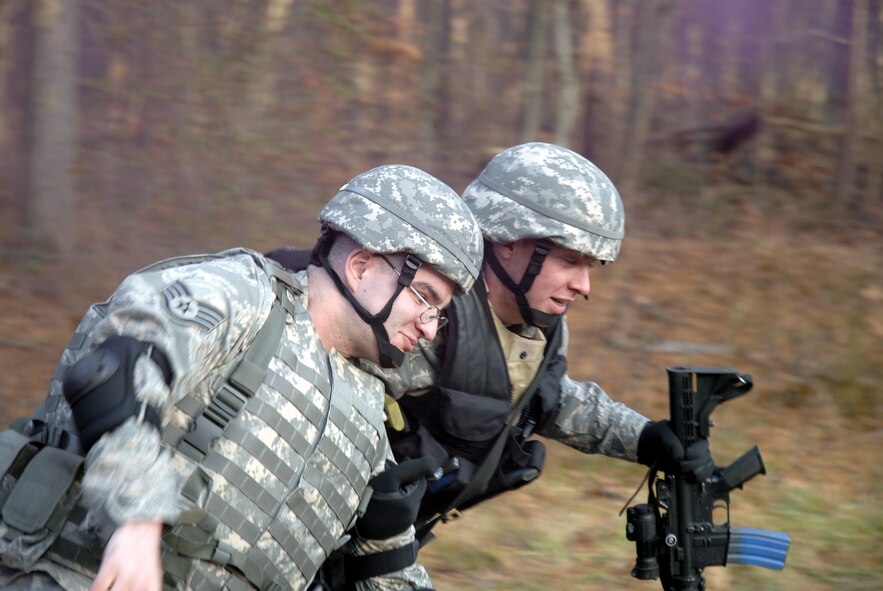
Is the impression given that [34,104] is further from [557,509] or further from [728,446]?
[728,446]

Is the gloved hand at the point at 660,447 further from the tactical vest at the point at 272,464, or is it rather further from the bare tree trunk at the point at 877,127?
the bare tree trunk at the point at 877,127

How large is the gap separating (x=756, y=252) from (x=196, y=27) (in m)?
4.64

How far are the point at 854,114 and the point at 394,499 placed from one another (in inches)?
293

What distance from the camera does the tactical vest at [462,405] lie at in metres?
3.42

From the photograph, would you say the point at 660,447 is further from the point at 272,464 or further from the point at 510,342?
the point at 272,464

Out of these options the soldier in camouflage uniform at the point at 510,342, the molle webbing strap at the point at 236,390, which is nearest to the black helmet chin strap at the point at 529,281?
the soldier in camouflage uniform at the point at 510,342

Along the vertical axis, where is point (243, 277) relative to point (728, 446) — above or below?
above

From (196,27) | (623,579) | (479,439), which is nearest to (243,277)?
(479,439)

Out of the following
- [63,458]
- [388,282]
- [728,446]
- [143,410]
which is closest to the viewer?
[143,410]

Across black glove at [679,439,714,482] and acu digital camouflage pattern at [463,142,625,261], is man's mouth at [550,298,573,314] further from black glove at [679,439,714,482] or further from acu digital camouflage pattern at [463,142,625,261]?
black glove at [679,439,714,482]

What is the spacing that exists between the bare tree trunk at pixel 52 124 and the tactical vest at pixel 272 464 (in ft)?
15.8

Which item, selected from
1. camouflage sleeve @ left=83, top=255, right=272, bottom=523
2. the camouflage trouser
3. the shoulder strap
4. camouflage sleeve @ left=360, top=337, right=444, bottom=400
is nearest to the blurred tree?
the shoulder strap

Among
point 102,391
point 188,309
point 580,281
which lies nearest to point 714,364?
point 580,281

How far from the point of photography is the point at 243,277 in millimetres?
2500
